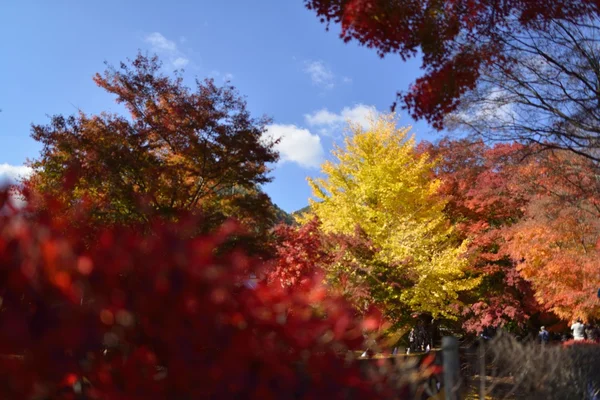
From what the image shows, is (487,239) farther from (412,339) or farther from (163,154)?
(163,154)

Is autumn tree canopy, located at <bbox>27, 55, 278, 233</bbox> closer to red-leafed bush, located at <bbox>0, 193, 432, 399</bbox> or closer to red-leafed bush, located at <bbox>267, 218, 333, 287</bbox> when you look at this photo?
red-leafed bush, located at <bbox>267, 218, 333, 287</bbox>

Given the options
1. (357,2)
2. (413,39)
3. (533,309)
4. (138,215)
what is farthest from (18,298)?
(533,309)

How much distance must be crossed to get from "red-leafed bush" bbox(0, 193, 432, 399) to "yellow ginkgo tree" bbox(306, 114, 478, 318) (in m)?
11.8

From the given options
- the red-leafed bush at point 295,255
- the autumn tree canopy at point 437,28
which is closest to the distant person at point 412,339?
the red-leafed bush at point 295,255

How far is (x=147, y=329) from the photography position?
1529 millimetres

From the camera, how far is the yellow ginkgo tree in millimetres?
14289

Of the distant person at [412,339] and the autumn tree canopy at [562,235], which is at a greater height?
the autumn tree canopy at [562,235]

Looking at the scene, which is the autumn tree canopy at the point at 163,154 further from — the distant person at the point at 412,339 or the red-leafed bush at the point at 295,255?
the distant person at the point at 412,339

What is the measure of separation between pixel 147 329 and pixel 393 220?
1401cm

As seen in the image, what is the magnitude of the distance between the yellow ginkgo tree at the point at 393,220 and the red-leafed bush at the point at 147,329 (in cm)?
1182

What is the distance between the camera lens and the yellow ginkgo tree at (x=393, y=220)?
46.9ft

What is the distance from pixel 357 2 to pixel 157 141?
7.97 meters

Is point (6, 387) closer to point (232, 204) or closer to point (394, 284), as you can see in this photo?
point (232, 204)

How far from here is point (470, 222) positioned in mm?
19422
